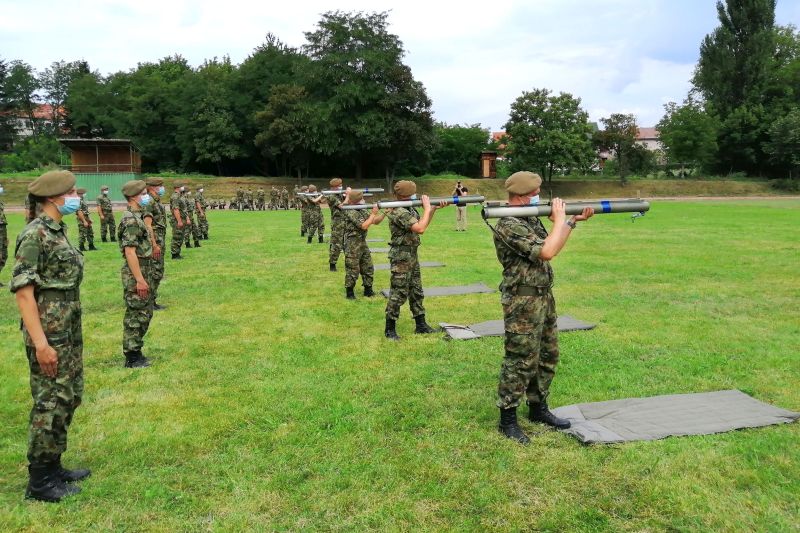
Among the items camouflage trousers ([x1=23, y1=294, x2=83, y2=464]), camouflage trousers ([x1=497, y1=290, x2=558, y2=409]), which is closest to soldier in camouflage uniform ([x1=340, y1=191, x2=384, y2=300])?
camouflage trousers ([x1=497, y1=290, x2=558, y2=409])

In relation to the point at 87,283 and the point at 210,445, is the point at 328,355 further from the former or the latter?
the point at 87,283

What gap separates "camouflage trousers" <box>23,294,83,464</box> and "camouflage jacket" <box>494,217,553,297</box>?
3.43 m

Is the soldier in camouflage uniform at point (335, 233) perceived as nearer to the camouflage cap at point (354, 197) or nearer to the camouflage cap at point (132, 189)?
the camouflage cap at point (354, 197)

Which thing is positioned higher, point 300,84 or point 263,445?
point 300,84

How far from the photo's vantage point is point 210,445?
5.02 meters

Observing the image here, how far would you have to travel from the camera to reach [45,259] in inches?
165

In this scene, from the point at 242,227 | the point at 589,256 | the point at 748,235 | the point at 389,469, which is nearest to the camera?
the point at 389,469

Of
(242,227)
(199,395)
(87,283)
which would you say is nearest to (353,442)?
(199,395)

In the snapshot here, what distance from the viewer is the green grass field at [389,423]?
13.0ft

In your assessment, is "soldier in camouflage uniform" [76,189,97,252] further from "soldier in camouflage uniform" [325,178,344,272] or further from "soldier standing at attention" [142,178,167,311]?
"soldier in camouflage uniform" [325,178,344,272]

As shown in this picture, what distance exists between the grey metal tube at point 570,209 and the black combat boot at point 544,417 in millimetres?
1820

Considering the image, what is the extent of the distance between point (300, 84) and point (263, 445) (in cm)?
5325

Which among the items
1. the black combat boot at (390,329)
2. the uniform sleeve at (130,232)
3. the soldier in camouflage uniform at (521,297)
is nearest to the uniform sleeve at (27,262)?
the uniform sleeve at (130,232)

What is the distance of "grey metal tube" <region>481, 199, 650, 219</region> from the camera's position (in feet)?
15.0
